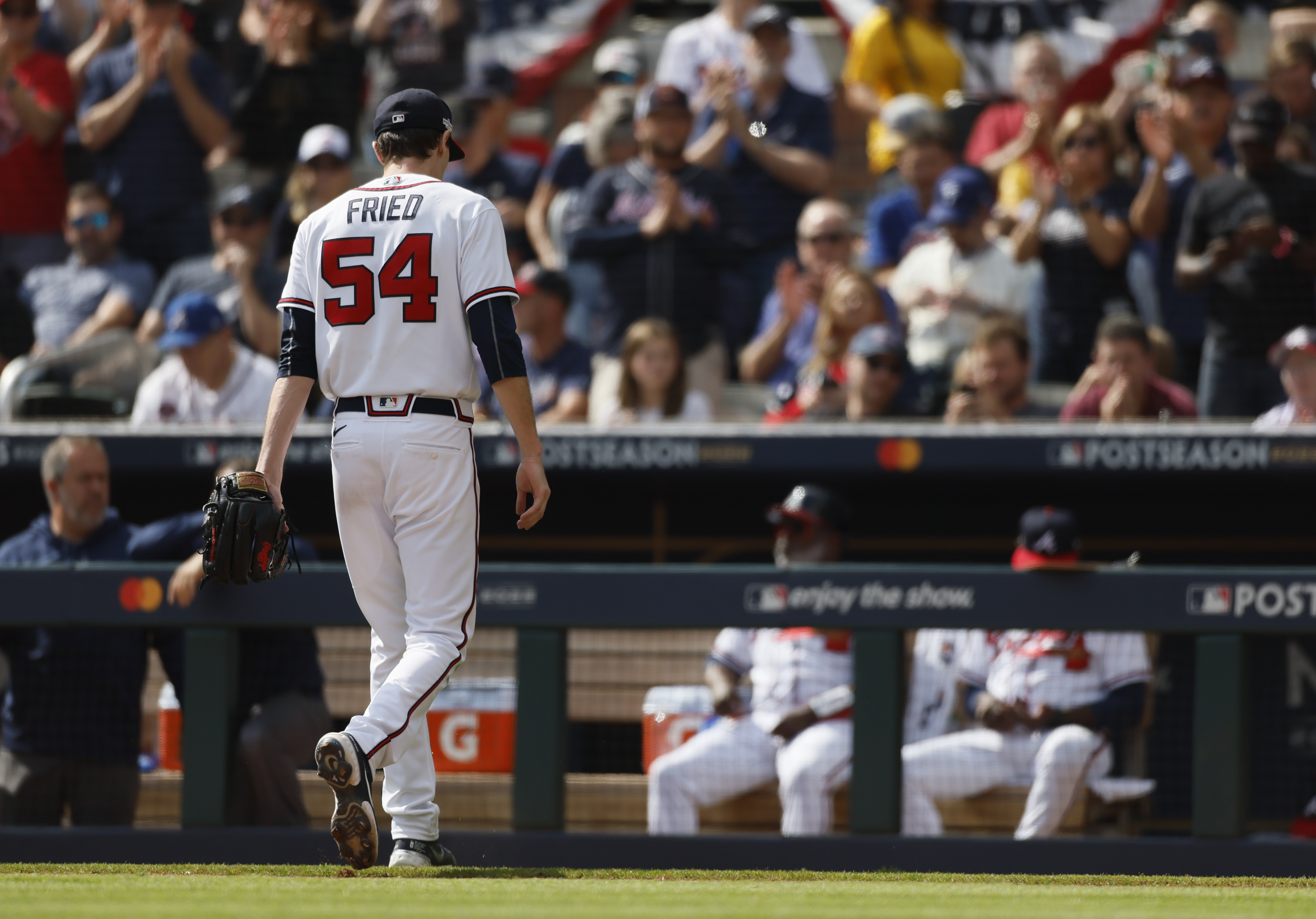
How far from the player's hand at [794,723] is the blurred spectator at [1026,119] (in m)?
3.40

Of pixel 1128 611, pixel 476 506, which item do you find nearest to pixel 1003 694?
pixel 1128 611

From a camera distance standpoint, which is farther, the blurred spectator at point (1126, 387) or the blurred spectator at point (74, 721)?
the blurred spectator at point (1126, 387)

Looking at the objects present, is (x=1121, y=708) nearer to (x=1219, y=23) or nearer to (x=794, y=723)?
(x=794, y=723)

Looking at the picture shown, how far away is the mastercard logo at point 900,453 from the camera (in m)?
5.71

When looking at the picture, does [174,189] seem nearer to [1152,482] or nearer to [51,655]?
[51,655]

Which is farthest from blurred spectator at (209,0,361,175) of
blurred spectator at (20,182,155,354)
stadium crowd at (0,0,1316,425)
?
blurred spectator at (20,182,155,354)

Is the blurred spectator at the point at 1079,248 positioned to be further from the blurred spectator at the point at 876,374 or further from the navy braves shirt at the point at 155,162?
the navy braves shirt at the point at 155,162

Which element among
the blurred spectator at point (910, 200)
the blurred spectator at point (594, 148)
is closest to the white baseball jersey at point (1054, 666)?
the blurred spectator at point (910, 200)

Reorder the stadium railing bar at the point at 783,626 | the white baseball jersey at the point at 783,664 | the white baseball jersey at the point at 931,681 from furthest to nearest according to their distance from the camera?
the white baseball jersey at the point at 783,664 → the white baseball jersey at the point at 931,681 → the stadium railing bar at the point at 783,626

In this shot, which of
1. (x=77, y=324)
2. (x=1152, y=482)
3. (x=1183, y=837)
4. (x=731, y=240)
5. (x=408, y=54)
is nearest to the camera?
(x=1183, y=837)

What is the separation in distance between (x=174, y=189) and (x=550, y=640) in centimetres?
432

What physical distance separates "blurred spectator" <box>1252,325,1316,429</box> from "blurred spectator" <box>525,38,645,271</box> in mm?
3115

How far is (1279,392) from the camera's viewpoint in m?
6.18

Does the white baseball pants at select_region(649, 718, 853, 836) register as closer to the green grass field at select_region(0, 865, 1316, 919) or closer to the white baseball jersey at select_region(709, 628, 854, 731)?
the white baseball jersey at select_region(709, 628, 854, 731)
